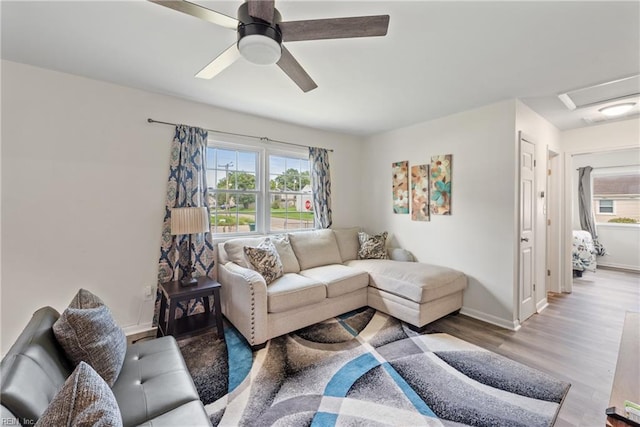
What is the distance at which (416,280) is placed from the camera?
9.28ft

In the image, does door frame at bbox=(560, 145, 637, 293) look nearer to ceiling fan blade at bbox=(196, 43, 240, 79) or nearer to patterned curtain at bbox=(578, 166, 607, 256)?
patterned curtain at bbox=(578, 166, 607, 256)

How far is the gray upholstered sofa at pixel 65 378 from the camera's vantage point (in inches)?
35.4

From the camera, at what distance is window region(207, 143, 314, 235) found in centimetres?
336

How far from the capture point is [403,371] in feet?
6.93

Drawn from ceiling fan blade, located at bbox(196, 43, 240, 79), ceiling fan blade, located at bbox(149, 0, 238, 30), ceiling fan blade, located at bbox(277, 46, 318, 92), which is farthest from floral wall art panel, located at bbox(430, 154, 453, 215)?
ceiling fan blade, located at bbox(149, 0, 238, 30)

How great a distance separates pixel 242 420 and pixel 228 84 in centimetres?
266

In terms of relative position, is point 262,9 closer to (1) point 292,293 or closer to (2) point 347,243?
(1) point 292,293

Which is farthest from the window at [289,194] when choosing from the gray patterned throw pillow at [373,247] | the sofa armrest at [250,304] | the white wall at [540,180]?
the white wall at [540,180]

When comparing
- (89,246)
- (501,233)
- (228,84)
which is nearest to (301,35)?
(228,84)

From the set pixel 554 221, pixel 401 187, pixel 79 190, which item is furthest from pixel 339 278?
pixel 554 221

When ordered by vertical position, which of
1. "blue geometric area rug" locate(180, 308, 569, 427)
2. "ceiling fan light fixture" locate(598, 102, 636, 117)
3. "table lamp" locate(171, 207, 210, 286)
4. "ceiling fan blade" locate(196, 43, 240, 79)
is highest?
"ceiling fan light fixture" locate(598, 102, 636, 117)

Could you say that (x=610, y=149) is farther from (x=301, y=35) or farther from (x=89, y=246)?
(x=89, y=246)

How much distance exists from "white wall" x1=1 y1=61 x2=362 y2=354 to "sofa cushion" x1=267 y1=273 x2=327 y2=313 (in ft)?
4.35

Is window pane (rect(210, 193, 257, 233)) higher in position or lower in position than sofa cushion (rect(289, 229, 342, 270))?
higher
